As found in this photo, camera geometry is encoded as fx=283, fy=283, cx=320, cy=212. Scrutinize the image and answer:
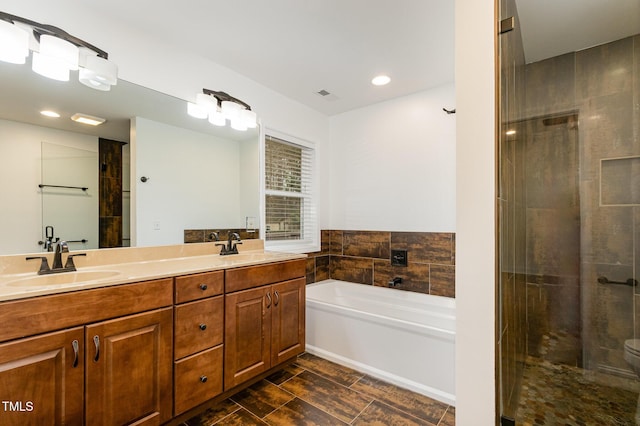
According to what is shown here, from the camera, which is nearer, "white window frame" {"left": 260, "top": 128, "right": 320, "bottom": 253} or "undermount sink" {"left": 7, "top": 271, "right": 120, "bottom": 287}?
"undermount sink" {"left": 7, "top": 271, "right": 120, "bottom": 287}

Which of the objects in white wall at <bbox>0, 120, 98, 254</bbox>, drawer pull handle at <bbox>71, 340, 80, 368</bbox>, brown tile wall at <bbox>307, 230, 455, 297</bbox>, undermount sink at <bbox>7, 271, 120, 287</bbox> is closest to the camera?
drawer pull handle at <bbox>71, 340, 80, 368</bbox>

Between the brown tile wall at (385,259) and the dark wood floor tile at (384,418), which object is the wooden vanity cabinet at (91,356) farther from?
the brown tile wall at (385,259)

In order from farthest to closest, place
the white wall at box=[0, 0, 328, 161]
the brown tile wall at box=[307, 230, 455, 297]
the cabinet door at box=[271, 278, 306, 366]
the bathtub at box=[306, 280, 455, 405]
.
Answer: the brown tile wall at box=[307, 230, 455, 297] → the cabinet door at box=[271, 278, 306, 366] → the bathtub at box=[306, 280, 455, 405] → the white wall at box=[0, 0, 328, 161]

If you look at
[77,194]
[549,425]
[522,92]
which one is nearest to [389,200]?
[522,92]

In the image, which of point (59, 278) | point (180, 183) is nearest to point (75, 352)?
point (59, 278)

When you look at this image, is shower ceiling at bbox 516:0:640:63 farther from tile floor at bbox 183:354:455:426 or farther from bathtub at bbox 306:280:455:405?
tile floor at bbox 183:354:455:426

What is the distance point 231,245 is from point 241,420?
1.25 meters

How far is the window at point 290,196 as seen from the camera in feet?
9.66

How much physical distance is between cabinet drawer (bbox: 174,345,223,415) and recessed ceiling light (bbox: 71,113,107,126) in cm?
156

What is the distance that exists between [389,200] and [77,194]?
103 inches

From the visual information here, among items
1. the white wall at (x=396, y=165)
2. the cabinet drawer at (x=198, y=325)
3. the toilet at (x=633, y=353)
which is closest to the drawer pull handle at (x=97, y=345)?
the cabinet drawer at (x=198, y=325)

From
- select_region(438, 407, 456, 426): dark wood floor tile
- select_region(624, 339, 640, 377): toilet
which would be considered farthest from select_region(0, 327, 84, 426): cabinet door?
select_region(624, 339, 640, 377): toilet

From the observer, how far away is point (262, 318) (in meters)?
1.99

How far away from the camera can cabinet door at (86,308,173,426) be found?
4.13ft
